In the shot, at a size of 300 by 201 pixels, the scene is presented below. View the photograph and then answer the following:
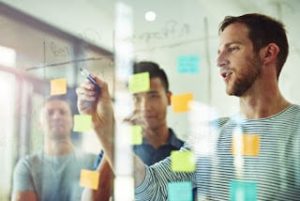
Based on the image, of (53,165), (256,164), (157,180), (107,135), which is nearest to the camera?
(256,164)

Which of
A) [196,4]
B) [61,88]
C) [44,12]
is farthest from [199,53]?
[44,12]

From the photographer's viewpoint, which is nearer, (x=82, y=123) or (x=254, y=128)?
(x=254, y=128)

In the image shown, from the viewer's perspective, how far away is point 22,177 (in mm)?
2254

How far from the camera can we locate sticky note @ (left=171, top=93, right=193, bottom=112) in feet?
5.91

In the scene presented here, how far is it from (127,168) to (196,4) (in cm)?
77

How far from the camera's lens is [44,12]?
2.30 metres

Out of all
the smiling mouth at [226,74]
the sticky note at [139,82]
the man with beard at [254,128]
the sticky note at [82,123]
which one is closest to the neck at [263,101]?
the man with beard at [254,128]

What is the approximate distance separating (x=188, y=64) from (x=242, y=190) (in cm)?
55

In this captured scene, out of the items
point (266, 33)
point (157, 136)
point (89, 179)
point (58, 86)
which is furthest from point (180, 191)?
point (58, 86)

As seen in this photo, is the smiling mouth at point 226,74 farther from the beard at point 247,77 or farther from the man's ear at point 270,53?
the man's ear at point 270,53

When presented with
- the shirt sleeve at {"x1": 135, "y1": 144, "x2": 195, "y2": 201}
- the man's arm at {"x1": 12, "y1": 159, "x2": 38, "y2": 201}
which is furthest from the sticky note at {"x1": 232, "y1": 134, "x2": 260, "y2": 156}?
the man's arm at {"x1": 12, "y1": 159, "x2": 38, "y2": 201}

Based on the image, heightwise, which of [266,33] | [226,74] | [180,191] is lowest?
[180,191]

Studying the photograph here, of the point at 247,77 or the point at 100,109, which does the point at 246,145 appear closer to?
the point at 247,77

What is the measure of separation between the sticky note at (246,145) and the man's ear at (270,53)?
0.95 feet
